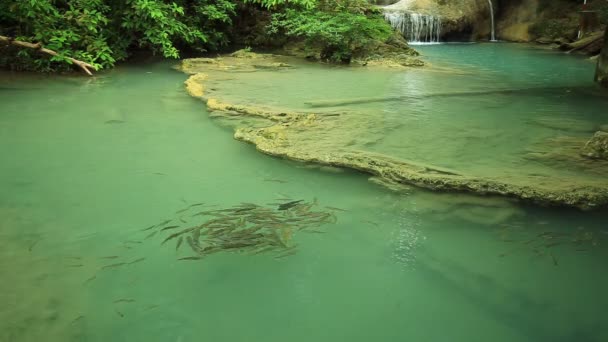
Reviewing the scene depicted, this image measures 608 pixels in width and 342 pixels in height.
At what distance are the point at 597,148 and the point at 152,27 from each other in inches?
259

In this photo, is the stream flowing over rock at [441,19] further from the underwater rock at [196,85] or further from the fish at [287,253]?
the fish at [287,253]

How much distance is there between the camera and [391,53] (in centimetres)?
934

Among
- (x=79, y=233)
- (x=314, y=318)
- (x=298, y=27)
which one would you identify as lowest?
(x=314, y=318)

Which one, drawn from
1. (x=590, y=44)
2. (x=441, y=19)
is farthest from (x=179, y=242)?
(x=441, y=19)

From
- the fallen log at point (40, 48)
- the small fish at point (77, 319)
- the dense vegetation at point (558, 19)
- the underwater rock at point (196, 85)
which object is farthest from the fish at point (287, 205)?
the dense vegetation at point (558, 19)

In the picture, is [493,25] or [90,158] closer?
[90,158]

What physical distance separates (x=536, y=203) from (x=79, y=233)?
2592 millimetres

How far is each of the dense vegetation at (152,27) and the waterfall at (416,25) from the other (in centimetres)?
473

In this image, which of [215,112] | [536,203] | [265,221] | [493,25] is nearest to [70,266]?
[265,221]

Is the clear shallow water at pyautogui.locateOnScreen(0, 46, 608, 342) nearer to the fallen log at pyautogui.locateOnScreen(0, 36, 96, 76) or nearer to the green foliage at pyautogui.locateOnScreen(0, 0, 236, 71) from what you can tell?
the fallen log at pyautogui.locateOnScreen(0, 36, 96, 76)

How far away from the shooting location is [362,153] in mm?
3439

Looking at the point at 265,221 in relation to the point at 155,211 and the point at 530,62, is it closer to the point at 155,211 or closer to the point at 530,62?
the point at 155,211

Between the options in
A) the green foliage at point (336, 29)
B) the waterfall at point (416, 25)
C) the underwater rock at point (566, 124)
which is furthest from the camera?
the waterfall at point (416, 25)

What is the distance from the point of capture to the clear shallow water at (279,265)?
1764 millimetres
